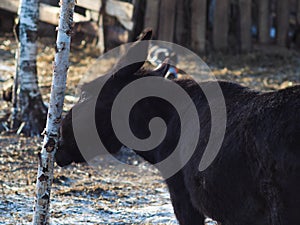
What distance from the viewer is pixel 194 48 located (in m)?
14.3

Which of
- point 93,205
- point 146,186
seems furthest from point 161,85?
point 146,186

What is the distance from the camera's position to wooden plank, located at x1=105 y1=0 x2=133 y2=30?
13500 mm

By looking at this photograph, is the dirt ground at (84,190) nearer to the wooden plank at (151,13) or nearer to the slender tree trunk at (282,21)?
the wooden plank at (151,13)

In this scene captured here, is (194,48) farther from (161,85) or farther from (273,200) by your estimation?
(273,200)

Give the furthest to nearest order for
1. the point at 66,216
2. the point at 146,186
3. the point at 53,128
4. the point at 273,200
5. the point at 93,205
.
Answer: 1. the point at 146,186
2. the point at 93,205
3. the point at 66,216
4. the point at 53,128
5. the point at 273,200

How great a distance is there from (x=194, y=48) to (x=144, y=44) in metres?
9.29

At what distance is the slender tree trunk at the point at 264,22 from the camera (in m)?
14.4

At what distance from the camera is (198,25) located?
14.2 metres

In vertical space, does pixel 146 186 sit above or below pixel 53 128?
below

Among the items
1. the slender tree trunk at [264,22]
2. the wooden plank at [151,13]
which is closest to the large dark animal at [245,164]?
the wooden plank at [151,13]

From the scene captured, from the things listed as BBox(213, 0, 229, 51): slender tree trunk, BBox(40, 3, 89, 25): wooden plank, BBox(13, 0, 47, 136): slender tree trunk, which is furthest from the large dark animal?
BBox(40, 3, 89, 25): wooden plank

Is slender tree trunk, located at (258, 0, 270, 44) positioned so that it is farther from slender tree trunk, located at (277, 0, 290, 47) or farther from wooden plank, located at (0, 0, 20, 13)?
wooden plank, located at (0, 0, 20, 13)

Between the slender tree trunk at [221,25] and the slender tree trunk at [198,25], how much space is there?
299mm

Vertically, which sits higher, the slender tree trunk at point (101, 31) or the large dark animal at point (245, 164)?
the slender tree trunk at point (101, 31)
